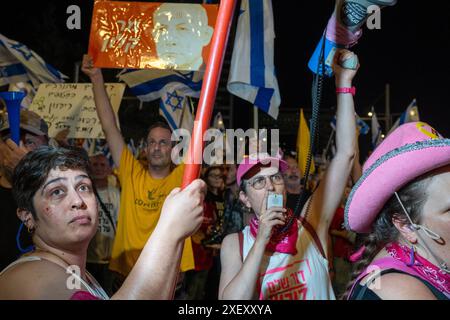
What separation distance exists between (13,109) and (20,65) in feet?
7.03

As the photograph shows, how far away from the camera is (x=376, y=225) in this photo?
182 cm

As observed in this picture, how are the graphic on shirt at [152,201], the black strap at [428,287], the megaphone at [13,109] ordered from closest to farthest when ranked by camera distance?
the black strap at [428,287]
the megaphone at [13,109]
the graphic on shirt at [152,201]

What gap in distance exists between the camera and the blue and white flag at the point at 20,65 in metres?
5.30

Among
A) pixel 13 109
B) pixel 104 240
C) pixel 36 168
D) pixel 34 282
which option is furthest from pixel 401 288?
pixel 104 240

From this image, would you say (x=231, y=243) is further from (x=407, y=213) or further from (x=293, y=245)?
(x=407, y=213)

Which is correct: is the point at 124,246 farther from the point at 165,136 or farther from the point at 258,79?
the point at 258,79

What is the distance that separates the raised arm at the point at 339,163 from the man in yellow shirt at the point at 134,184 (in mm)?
1608

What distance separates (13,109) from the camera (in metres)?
3.63

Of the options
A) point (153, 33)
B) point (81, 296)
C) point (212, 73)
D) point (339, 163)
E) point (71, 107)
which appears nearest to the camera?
point (212, 73)

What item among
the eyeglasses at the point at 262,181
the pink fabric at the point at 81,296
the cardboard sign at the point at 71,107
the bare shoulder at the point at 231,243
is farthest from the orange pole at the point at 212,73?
the cardboard sign at the point at 71,107

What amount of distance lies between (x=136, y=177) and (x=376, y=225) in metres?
2.66

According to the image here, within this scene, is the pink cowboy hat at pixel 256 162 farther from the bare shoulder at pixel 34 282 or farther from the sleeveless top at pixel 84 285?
the bare shoulder at pixel 34 282

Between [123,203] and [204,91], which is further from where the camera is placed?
[123,203]
